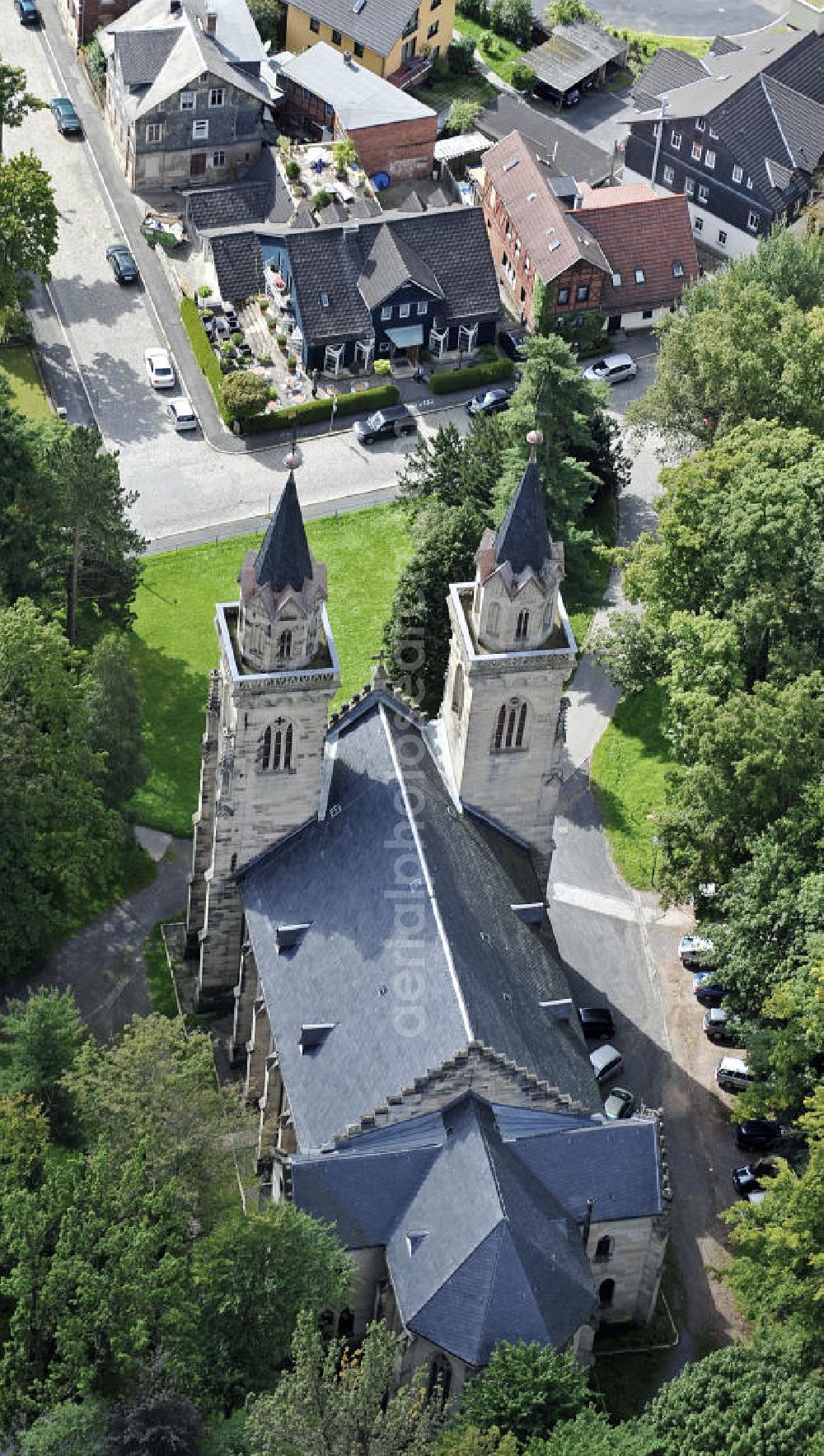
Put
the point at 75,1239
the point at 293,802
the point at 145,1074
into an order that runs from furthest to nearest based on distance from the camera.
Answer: the point at 293,802 < the point at 145,1074 < the point at 75,1239

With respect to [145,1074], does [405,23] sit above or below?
above

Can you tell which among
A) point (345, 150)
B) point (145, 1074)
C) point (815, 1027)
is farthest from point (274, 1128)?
point (345, 150)

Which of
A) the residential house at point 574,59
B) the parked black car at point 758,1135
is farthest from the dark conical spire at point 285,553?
the residential house at point 574,59

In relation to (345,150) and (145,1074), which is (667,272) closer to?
(345,150)

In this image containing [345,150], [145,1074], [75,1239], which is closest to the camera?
[75,1239]

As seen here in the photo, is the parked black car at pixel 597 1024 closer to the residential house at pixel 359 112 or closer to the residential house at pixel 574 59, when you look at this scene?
the residential house at pixel 359 112

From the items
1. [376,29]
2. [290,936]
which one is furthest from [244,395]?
[290,936]

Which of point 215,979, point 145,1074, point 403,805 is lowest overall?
point 215,979

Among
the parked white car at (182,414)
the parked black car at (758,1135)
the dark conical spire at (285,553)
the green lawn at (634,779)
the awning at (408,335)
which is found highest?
the dark conical spire at (285,553)
